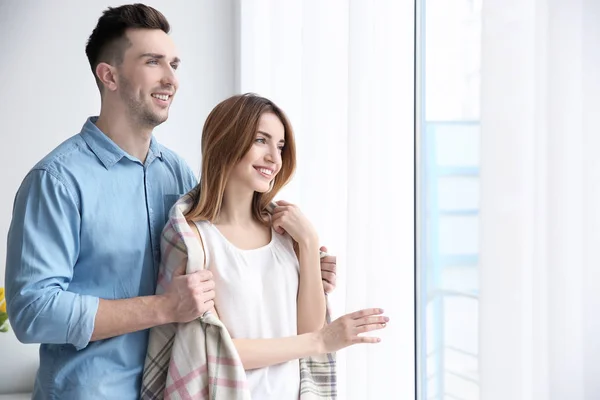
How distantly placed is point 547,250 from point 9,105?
8.29 feet

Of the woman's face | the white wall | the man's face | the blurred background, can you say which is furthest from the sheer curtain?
the white wall

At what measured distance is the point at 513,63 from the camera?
1042mm

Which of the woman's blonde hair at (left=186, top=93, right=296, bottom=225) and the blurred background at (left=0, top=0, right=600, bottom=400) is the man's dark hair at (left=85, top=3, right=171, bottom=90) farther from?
the blurred background at (left=0, top=0, right=600, bottom=400)

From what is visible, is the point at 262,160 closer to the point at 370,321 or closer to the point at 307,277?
the point at 307,277

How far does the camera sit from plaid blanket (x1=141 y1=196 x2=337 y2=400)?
4.26 feet

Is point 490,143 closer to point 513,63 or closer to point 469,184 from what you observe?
point 513,63

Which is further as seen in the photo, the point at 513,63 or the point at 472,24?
the point at 472,24

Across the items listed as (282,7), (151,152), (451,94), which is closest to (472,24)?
(451,94)

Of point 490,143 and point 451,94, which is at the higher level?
point 451,94

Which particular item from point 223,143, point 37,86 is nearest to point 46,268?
point 223,143

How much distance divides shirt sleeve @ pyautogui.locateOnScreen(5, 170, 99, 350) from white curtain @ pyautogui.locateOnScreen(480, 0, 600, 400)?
0.77 m

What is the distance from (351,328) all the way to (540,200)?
1.75 feet

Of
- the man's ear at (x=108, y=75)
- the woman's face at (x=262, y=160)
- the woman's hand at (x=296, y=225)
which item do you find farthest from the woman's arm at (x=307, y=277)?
the man's ear at (x=108, y=75)

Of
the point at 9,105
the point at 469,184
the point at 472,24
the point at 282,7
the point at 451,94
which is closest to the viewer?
the point at 469,184
